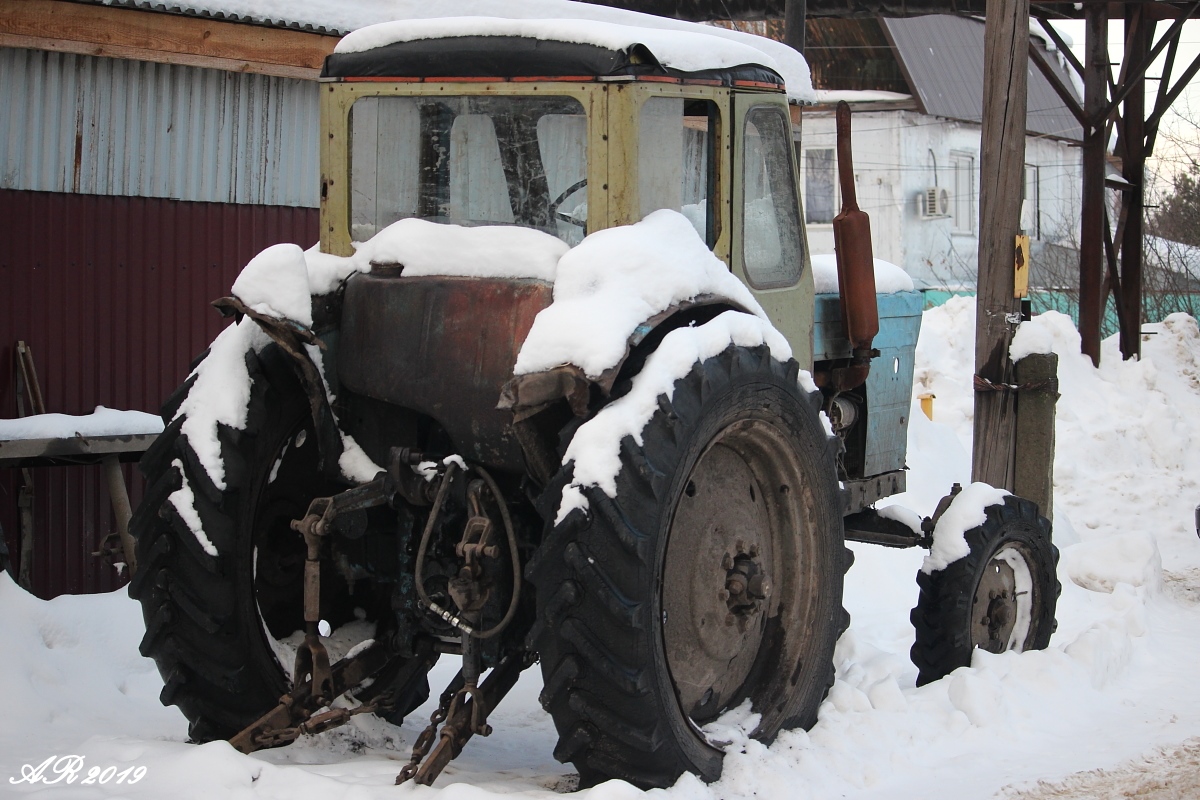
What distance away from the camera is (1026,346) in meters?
7.67

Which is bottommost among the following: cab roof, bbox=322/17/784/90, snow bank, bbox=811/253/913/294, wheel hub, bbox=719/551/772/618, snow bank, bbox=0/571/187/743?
snow bank, bbox=0/571/187/743

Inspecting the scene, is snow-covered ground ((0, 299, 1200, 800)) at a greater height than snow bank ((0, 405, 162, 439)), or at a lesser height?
lesser

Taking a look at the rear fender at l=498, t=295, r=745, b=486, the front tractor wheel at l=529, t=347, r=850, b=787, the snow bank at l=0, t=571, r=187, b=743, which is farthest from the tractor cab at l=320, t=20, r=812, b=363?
the snow bank at l=0, t=571, r=187, b=743

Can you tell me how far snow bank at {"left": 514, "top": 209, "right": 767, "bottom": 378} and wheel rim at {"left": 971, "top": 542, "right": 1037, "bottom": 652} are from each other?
7.85ft

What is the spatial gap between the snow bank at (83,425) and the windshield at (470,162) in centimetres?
304

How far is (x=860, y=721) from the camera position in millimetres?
5020

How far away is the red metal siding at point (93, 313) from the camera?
25.1 ft

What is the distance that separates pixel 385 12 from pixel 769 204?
4668 millimetres

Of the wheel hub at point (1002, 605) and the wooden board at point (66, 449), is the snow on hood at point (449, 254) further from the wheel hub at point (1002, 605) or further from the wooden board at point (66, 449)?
the wheel hub at point (1002, 605)

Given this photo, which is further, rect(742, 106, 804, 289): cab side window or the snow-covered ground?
rect(742, 106, 804, 289): cab side window

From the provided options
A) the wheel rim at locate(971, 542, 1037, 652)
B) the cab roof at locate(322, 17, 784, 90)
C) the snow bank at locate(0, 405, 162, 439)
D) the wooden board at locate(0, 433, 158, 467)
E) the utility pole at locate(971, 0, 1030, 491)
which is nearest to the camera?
the cab roof at locate(322, 17, 784, 90)

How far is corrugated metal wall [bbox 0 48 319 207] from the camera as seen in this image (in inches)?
302

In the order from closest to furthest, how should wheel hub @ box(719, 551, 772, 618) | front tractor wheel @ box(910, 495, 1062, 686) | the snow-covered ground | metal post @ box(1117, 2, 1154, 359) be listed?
the snow-covered ground
wheel hub @ box(719, 551, 772, 618)
front tractor wheel @ box(910, 495, 1062, 686)
metal post @ box(1117, 2, 1154, 359)

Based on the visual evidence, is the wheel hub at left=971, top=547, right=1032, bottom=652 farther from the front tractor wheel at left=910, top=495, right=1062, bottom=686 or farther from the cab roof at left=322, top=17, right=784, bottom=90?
the cab roof at left=322, top=17, right=784, bottom=90
